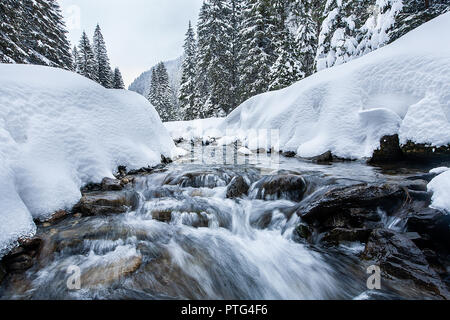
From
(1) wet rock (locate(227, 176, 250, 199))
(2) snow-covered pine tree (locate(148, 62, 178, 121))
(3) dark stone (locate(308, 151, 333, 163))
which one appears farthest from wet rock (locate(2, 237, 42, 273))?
(2) snow-covered pine tree (locate(148, 62, 178, 121))

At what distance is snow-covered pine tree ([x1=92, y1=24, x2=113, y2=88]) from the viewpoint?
32.1 metres

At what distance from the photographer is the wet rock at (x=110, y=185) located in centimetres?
484

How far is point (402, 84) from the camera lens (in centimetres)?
639

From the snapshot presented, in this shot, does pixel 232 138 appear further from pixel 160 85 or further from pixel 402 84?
pixel 160 85

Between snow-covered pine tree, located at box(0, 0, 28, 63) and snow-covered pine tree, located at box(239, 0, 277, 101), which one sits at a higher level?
snow-covered pine tree, located at box(239, 0, 277, 101)

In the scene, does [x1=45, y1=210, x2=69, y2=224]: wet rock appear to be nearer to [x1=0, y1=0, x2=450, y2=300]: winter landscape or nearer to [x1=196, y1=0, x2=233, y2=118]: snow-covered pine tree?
[x1=0, y1=0, x2=450, y2=300]: winter landscape

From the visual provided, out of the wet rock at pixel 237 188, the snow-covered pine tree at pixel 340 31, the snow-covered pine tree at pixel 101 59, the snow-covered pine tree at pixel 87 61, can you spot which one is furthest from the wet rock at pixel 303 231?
the snow-covered pine tree at pixel 101 59

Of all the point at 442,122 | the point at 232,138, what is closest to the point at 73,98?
the point at 442,122

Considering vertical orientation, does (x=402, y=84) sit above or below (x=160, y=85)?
below

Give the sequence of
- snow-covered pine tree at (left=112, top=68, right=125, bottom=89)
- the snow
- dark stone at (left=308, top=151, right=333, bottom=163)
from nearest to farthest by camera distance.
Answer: the snow, dark stone at (left=308, top=151, right=333, bottom=163), snow-covered pine tree at (left=112, top=68, right=125, bottom=89)

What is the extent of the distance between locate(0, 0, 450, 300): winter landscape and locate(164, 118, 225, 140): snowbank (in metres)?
8.23

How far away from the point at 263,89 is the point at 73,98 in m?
17.2

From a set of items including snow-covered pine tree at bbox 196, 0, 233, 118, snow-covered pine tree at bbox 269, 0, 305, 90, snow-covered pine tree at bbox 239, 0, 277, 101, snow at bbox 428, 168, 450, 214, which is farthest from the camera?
snow-covered pine tree at bbox 196, 0, 233, 118

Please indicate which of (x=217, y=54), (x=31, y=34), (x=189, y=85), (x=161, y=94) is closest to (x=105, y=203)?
(x=31, y=34)
